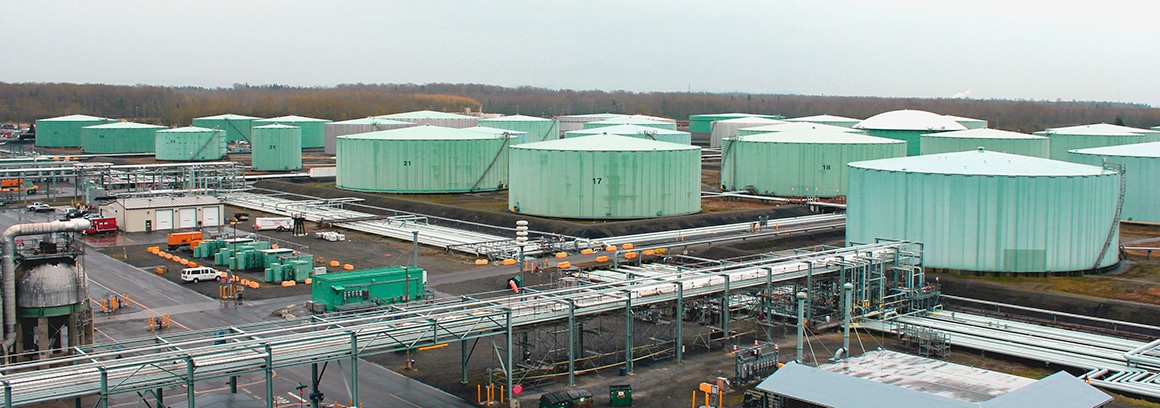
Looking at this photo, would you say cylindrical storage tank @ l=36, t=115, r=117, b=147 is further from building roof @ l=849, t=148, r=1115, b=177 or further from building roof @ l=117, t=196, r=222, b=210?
building roof @ l=849, t=148, r=1115, b=177

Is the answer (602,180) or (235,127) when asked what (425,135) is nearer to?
(602,180)

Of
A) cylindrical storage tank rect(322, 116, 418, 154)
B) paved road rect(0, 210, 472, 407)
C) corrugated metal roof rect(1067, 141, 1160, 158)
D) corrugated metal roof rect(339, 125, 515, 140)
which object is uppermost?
cylindrical storage tank rect(322, 116, 418, 154)

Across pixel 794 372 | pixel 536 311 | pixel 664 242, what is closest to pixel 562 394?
pixel 536 311

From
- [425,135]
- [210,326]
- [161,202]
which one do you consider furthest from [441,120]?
[210,326]

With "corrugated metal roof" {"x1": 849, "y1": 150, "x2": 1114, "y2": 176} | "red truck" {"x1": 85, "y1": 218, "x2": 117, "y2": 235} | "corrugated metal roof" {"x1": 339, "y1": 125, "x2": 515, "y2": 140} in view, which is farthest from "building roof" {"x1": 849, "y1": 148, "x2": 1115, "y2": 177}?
"red truck" {"x1": 85, "y1": 218, "x2": 117, "y2": 235}

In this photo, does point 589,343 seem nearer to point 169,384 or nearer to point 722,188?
point 169,384
